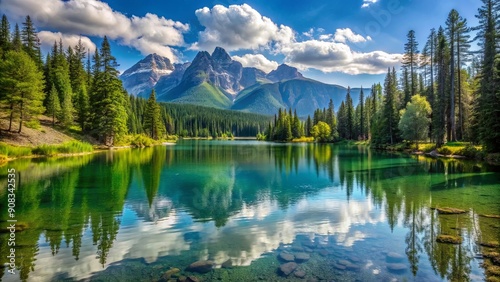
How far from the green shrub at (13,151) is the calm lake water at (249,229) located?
50.8 ft

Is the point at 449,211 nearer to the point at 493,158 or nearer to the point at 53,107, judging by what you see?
the point at 493,158

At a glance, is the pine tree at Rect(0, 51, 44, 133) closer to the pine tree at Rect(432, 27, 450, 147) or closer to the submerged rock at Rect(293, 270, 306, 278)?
the submerged rock at Rect(293, 270, 306, 278)

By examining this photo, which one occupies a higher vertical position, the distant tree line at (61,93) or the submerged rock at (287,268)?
the distant tree line at (61,93)

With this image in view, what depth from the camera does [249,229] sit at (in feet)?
43.4

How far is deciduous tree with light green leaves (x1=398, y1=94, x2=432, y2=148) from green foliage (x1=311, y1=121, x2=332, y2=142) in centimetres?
6295

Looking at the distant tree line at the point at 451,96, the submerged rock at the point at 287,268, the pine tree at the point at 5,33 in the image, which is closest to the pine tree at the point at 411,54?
the distant tree line at the point at 451,96

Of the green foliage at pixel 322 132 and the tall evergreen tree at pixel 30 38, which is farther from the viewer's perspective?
the green foliage at pixel 322 132

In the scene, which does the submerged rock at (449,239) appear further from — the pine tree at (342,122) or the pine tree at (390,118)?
the pine tree at (342,122)

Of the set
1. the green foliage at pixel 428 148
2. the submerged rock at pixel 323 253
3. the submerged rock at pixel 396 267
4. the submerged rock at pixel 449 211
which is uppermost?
the green foliage at pixel 428 148

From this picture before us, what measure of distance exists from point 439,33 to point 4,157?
71605 mm

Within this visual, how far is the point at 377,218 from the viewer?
1494 cm

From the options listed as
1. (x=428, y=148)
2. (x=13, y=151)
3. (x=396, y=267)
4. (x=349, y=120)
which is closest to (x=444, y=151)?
(x=428, y=148)

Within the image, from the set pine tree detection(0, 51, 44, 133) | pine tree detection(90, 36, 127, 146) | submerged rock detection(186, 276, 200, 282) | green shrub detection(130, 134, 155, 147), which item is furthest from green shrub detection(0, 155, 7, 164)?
green shrub detection(130, 134, 155, 147)

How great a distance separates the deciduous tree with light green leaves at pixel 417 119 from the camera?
55.3m
